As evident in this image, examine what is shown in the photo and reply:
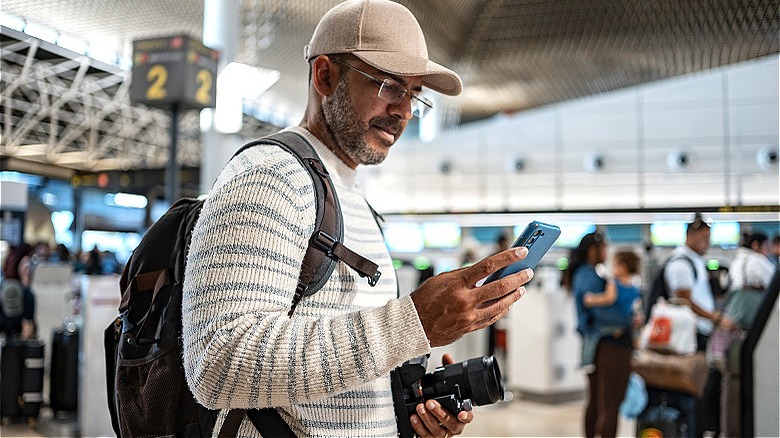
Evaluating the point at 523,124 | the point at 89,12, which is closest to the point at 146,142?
the point at 523,124

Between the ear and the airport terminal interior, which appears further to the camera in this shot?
the airport terminal interior

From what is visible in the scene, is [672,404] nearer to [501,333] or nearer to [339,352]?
Answer: [339,352]

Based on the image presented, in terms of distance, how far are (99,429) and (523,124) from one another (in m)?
11.4

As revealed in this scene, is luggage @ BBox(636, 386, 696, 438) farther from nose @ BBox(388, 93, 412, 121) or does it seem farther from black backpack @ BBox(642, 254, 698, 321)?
nose @ BBox(388, 93, 412, 121)

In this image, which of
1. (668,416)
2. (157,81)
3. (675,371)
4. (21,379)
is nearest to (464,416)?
Answer: (675,371)

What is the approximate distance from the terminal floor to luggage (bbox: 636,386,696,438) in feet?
4.77

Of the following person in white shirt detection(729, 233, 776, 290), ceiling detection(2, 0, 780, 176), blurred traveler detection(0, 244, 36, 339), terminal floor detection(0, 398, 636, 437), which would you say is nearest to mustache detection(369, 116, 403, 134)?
ceiling detection(2, 0, 780, 176)

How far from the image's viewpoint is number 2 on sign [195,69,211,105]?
5352mm

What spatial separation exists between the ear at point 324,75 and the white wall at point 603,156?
947 centimetres

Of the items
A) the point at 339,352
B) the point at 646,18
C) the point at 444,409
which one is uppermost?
the point at 646,18

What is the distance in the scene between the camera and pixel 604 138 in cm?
1438

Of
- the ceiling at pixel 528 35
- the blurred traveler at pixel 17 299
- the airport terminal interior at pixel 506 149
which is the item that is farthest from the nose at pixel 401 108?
the blurred traveler at pixel 17 299

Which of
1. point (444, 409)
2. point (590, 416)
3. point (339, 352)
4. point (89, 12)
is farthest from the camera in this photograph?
point (590, 416)

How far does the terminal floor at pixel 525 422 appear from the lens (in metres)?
6.39
